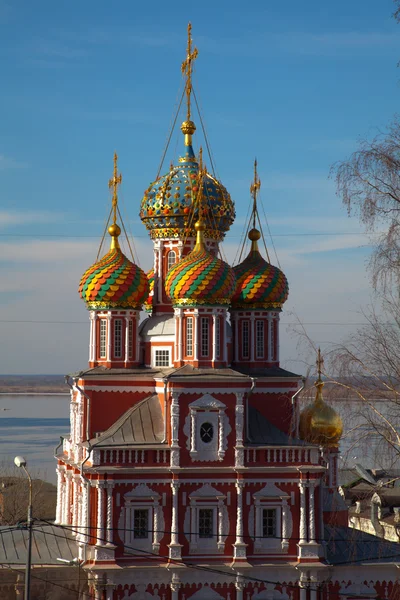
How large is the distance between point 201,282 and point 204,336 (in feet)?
3.68

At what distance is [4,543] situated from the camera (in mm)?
22766

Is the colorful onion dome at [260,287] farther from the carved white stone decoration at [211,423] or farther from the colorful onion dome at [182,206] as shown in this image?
the carved white stone decoration at [211,423]

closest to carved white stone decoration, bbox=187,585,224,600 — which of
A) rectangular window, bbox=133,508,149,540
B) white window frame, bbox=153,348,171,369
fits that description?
rectangular window, bbox=133,508,149,540

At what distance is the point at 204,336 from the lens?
22703mm

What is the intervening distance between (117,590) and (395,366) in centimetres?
1092

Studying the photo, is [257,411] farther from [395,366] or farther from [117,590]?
[395,366]

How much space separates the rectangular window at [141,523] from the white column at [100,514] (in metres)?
0.67

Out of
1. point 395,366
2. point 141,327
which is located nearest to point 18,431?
point 141,327

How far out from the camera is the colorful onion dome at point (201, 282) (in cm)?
2261

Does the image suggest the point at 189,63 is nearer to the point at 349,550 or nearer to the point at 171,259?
the point at 171,259

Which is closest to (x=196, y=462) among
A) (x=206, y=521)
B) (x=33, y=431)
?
(x=206, y=521)

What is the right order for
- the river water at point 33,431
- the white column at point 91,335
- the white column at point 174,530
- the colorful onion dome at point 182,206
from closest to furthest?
1. the white column at point 174,530
2. the white column at point 91,335
3. the colorful onion dome at point 182,206
4. the river water at point 33,431

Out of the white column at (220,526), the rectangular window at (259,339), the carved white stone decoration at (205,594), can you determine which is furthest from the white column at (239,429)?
the rectangular window at (259,339)

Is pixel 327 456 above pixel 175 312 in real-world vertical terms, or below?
below
